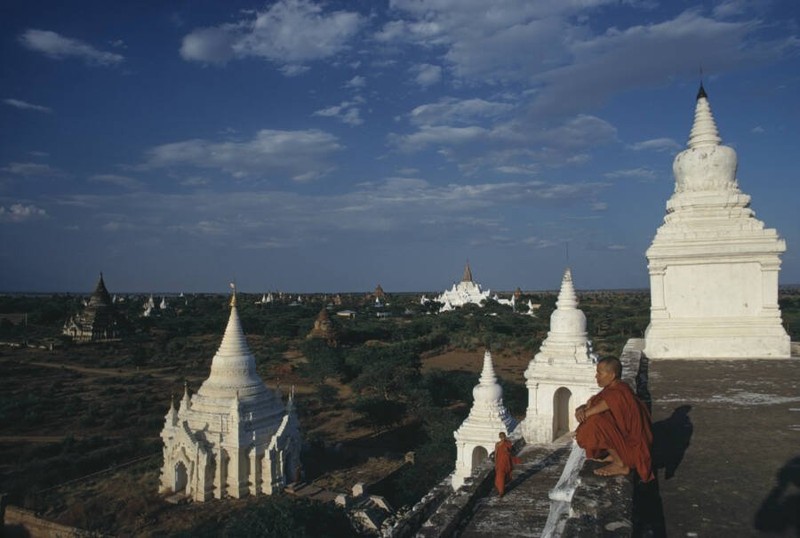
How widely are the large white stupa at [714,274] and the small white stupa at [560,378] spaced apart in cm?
137

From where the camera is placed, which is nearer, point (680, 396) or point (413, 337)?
point (680, 396)

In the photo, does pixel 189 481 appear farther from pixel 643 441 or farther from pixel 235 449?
pixel 643 441

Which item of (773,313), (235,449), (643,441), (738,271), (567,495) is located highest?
(738,271)

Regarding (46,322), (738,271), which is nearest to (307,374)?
(738,271)

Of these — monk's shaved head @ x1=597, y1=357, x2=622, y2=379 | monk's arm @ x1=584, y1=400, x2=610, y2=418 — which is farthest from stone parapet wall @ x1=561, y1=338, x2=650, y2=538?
monk's shaved head @ x1=597, y1=357, x2=622, y2=379

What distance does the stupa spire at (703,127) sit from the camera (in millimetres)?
11281

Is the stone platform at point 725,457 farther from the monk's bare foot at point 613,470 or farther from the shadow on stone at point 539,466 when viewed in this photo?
the shadow on stone at point 539,466

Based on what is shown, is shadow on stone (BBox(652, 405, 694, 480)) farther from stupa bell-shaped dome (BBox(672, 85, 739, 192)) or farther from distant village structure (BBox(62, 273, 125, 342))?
distant village structure (BBox(62, 273, 125, 342))

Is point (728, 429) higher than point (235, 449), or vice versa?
point (728, 429)

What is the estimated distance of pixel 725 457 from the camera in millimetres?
4789

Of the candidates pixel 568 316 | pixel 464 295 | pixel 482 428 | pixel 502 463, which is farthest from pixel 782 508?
pixel 464 295

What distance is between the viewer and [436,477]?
56.2 ft

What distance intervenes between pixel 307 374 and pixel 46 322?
54442mm

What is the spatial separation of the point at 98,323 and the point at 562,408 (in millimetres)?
54064
